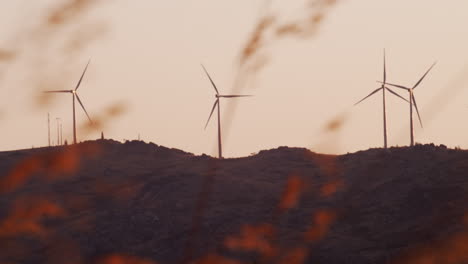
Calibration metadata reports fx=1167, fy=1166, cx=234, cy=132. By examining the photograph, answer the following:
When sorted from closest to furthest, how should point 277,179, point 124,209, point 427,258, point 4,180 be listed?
point 427,258 → point 124,209 → point 277,179 → point 4,180

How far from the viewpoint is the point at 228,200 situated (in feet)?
423

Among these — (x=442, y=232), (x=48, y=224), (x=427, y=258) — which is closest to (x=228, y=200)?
(x=48, y=224)

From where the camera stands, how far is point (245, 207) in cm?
12481

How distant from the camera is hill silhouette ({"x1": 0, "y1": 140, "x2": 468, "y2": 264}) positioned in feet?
354

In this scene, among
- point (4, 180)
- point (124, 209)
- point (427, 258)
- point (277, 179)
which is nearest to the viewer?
point (427, 258)

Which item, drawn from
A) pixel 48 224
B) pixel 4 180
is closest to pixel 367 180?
pixel 48 224

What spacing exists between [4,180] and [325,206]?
4678 cm

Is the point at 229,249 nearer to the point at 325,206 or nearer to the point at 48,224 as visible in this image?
the point at 325,206

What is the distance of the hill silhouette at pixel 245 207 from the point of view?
10781cm

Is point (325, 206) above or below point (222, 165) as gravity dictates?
below

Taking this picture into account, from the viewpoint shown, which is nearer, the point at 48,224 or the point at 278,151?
the point at 48,224

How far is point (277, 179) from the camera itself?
140 metres

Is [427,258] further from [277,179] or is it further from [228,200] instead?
[277,179]

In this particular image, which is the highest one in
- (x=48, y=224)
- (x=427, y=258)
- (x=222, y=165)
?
(x=222, y=165)
